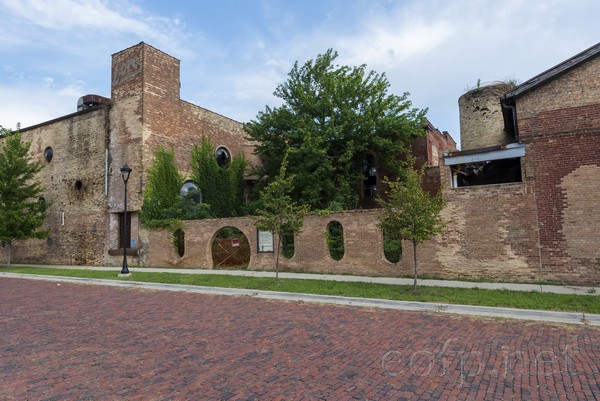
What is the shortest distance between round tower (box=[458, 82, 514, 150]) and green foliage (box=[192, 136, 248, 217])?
45.5 feet

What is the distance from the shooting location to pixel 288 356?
5633 mm

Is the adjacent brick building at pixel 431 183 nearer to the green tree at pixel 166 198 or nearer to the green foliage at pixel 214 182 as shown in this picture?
the green tree at pixel 166 198

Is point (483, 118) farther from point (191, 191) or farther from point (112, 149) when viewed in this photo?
point (112, 149)

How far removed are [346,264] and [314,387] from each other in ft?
35.5

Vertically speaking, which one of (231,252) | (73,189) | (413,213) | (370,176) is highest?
(370,176)

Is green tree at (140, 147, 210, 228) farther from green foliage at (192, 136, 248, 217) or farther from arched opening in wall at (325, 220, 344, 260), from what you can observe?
arched opening in wall at (325, 220, 344, 260)

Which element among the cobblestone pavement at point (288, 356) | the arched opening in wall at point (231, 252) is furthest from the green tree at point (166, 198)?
the cobblestone pavement at point (288, 356)

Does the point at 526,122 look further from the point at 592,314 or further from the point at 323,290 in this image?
the point at 323,290

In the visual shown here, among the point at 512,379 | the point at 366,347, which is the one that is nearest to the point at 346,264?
the point at 366,347

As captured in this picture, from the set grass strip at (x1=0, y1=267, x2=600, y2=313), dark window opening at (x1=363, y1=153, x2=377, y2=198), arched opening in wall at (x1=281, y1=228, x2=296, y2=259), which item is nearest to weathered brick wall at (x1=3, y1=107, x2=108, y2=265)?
grass strip at (x1=0, y1=267, x2=600, y2=313)

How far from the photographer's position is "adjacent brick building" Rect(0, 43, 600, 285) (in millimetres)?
12125

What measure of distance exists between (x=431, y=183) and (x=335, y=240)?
20.9 ft

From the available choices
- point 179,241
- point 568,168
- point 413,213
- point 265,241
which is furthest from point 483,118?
point 179,241

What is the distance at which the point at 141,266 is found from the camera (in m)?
20.5
